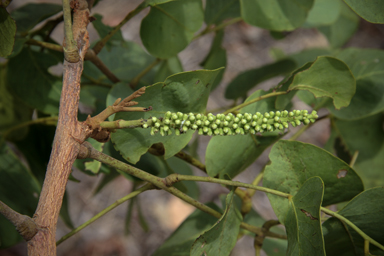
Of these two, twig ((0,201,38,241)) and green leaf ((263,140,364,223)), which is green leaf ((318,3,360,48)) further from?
twig ((0,201,38,241))

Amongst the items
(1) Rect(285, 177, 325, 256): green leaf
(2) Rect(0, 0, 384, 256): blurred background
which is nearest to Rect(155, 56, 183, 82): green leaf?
(1) Rect(285, 177, 325, 256): green leaf

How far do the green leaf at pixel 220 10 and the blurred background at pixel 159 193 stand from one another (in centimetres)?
104

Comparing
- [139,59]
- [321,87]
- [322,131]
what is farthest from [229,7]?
[322,131]

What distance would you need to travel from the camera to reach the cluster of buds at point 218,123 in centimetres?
56

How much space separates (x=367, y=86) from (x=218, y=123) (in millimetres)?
606

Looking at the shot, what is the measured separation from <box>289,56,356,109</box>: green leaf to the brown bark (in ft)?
1.51

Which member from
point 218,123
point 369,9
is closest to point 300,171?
point 218,123

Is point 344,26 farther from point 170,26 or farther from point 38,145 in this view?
point 38,145

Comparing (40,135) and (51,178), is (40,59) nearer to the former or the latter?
(40,135)

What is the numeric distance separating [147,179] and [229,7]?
713 mm

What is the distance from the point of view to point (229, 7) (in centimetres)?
111

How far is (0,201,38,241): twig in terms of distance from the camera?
52 cm

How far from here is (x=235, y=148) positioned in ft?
2.60

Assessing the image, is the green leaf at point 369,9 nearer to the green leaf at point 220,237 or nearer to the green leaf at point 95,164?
the green leaf at point 220,237
